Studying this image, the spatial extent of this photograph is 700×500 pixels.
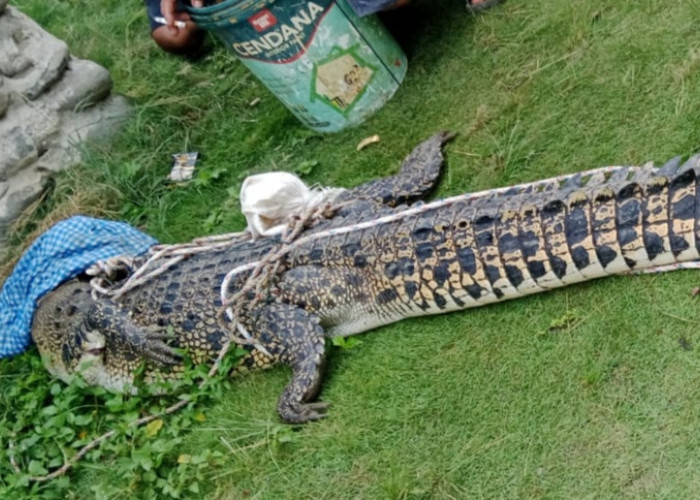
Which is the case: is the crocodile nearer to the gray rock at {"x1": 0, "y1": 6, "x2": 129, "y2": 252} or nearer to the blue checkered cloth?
the blue checkered cloth

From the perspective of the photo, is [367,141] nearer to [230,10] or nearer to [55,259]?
[230,10]

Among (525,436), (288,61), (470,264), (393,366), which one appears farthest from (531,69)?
(525,436)

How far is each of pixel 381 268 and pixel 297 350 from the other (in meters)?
0.43

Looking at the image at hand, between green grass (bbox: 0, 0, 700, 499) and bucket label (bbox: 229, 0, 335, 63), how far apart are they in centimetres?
51

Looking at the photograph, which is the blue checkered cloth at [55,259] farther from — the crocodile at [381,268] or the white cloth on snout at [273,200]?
the white cloth on snout at [273,200]

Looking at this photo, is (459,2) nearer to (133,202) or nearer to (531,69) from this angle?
(531,69)

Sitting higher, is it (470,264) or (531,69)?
(470,264)

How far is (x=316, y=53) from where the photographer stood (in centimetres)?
414

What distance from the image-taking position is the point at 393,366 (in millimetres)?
3123

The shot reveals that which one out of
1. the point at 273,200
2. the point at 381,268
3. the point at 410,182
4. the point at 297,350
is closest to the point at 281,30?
the point at 273,200

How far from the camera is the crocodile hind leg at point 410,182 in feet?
12.4

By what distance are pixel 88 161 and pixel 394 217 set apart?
2.33 meters

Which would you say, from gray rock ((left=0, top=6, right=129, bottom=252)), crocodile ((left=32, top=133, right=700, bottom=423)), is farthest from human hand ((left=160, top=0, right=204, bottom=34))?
crocodile ((left=32, top=133, right=700, bottom=423))

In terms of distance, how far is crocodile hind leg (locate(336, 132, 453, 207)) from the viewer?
12.4ft
